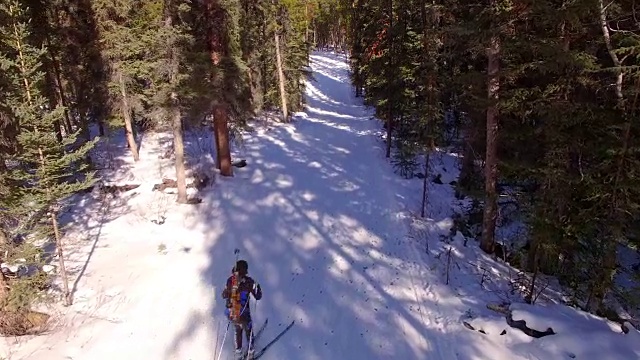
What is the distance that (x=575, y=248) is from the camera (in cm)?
1050

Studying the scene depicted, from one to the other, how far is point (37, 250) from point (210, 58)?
418 inches

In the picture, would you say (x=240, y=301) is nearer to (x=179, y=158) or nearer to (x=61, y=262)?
(x=61, y=262)

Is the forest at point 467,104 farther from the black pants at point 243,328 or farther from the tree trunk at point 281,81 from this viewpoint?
the tree trunk at point 281,81

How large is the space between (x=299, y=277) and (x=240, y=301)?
376 cm

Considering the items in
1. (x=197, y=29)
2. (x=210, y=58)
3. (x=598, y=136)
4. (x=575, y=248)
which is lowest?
(x=575, y=248)

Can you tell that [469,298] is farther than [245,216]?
No

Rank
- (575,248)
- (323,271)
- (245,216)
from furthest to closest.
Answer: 1. (245,216)
2. (323,271)
3. (575,248)

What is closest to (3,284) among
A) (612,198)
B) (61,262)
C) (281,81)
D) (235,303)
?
(61,262)

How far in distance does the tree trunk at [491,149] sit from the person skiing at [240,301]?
8.09m

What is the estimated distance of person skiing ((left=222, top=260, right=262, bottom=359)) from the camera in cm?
866

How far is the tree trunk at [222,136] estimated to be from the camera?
1966 centimetres

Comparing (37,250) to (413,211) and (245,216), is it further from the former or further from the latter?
(413,211)

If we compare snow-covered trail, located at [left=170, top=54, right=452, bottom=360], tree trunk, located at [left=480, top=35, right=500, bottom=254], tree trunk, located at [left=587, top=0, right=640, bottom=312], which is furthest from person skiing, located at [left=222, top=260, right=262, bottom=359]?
tree trunk, located at [left=587, top=0, right=640, bottom=312]

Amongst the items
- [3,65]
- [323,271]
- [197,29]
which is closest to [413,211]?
[323,271]
